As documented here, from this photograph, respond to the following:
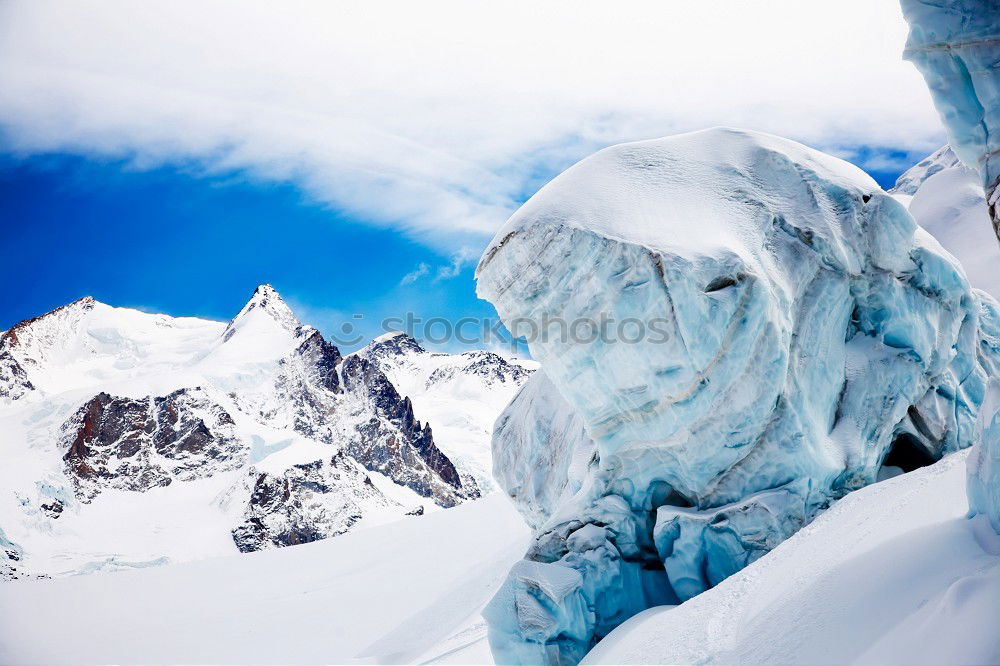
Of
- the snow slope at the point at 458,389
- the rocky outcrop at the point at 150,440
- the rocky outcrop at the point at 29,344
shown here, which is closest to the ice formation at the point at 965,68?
the rocky outcrop at the point at 150,440

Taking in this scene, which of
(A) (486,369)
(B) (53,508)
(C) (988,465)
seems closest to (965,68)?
(C) (988,465)

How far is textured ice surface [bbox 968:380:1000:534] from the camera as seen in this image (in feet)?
16.4

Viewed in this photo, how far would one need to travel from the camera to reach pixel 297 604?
24.8m

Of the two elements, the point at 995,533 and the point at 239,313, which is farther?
the point at 239,313

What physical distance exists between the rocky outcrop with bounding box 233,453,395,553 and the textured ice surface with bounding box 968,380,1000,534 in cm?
8687

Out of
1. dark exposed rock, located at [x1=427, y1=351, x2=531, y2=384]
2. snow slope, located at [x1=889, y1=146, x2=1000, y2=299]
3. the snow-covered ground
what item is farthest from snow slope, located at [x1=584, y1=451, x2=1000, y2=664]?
dark exposed rock, located at [x1=427, y1=351, x2=531, y2=384]

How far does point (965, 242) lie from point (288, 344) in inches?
4714

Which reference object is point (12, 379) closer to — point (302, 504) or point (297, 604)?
point (302, 504)

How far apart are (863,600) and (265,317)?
134 m

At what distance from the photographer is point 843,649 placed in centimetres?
477

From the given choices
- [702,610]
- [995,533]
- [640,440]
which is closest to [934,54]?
[995,533]

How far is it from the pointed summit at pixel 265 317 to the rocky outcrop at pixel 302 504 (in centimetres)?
4012

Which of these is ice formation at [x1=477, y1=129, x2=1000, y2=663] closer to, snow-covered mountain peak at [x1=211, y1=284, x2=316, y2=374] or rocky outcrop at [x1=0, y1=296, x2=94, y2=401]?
snow-covered mountain peak at [x1=211, y1=284, x2=316, y2=374]

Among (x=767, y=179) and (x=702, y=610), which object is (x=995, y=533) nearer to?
(x=702, y=610)
